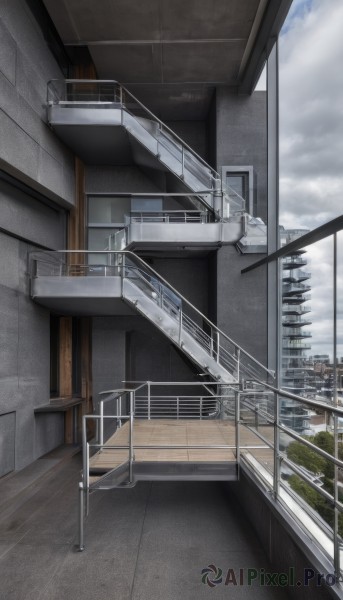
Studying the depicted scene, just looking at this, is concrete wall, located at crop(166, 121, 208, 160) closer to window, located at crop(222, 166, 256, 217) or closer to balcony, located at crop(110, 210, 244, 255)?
window, located at crop(222, 166, 256, 217)

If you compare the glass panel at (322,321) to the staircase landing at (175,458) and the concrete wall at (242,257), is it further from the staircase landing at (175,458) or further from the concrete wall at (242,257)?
the concrete wall at (242,257)

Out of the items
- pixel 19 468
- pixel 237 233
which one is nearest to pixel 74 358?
pixel 19 468

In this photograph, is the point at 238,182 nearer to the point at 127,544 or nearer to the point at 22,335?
the point at 22,335

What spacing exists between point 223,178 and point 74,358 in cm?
596

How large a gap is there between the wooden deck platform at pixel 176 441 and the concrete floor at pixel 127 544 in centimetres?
84

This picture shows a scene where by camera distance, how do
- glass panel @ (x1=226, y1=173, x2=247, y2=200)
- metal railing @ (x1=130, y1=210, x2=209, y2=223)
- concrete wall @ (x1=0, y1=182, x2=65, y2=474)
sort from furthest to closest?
glass panel @ (x1=226, y1=173, x2=247, y2=200) < metal railing @ (x1=130, y1=210, x2=209, y2=223) < concrete wall @ (x1=0, y1=182, x2=65, y2=474)

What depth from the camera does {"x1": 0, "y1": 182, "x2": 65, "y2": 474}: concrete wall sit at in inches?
298

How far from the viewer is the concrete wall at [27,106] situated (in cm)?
711

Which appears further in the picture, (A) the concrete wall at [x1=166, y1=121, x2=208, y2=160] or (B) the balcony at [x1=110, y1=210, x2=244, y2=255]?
(A) the concrete wall at [x1=166, y1=121, x2=208, y2=160]

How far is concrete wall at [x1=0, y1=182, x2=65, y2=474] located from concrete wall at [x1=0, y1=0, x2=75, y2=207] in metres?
0.56

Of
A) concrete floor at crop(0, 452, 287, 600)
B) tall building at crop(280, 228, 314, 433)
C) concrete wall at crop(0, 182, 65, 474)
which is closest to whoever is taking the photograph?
concrete floor at crop(0, 452, 287, 600)

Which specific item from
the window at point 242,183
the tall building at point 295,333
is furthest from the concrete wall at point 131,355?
the window at point 242,183

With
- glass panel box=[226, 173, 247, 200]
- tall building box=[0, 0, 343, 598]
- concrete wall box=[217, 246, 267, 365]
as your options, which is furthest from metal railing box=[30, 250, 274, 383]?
glass panel box=[226, 173, 247, 200]

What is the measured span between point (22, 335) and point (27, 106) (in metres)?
4.39
